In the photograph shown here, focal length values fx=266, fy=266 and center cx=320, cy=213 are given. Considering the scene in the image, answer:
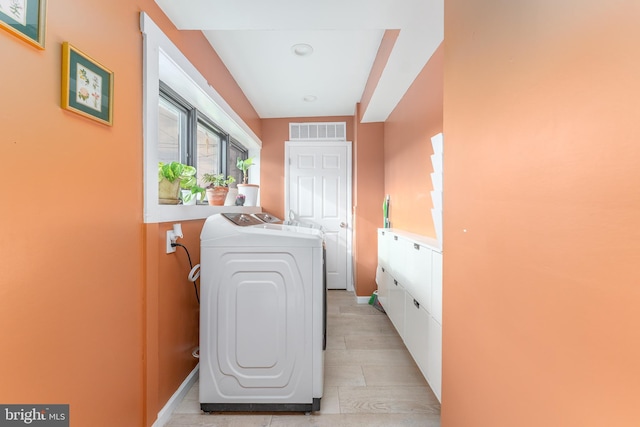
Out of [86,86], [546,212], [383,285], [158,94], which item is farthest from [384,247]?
[86,86]

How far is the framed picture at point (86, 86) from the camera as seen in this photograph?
35.1 inches

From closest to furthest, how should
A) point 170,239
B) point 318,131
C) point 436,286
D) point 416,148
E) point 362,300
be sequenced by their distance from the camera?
point 436,286 → point 170,239 → point 416,148 → point 362,300 → point 318,131

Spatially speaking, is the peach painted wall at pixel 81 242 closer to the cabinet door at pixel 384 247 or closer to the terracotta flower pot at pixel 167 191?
the terracotta flower pot at pixel 167 191

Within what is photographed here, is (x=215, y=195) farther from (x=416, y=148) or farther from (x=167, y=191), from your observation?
(x=416, y=148)

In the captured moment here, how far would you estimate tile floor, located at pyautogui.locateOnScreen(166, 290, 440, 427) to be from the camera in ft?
4.79

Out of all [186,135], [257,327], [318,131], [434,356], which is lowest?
[434,356]

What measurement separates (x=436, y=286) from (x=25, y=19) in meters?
1.85

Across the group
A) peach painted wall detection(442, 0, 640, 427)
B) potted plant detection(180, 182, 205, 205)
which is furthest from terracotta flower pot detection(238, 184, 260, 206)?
peach painted wall detection(442, 0, 640, 427)

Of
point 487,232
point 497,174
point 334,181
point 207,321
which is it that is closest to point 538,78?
point 497,174

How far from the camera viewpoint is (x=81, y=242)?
97 cm

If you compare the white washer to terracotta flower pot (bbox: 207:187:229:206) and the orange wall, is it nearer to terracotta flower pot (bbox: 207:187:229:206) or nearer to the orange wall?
terracotta flower pot (bbox: 207:187:229:206)

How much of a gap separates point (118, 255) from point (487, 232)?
1.42 meters

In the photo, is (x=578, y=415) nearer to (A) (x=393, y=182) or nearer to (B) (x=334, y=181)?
(A) (x=393, y=182)

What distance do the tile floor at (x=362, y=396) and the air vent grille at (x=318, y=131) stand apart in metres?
2.67
